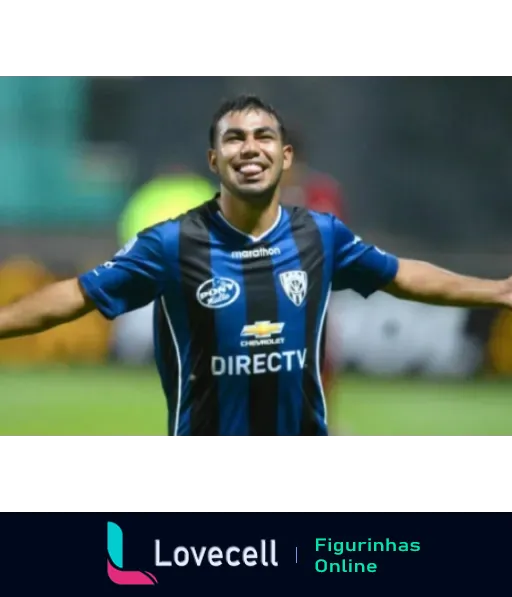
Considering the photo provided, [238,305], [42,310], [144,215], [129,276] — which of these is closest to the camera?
[42,310]

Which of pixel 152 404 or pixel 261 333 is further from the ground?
pixel 152 404

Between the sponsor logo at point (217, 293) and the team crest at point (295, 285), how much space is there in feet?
0.57

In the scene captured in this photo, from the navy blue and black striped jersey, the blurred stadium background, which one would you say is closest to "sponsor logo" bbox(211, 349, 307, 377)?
the navy blue and black striped jersey

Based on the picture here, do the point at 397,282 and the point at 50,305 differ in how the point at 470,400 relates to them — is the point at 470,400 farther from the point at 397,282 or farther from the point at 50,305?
the point at 50,305

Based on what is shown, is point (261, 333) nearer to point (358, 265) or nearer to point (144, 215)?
point (358, 265)

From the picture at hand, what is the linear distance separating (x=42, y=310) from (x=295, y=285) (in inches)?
35.5

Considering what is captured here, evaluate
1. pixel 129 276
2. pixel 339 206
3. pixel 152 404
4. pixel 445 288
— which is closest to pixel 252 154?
pixel 129 276

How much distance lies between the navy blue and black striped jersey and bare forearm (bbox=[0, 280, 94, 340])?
0.06 meters

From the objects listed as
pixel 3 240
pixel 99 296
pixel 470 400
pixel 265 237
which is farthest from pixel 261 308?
pixel 3 240

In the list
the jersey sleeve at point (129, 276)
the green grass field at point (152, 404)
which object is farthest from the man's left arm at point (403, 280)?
the green grass field at point (152, 404)

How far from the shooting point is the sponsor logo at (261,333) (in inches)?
179

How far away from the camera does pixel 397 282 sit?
15.3 feet

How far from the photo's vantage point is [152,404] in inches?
302

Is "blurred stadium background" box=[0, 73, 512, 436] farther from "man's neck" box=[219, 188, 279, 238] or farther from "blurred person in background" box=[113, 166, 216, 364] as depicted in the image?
"man's neck" box=[219, 188, 279, 238]
